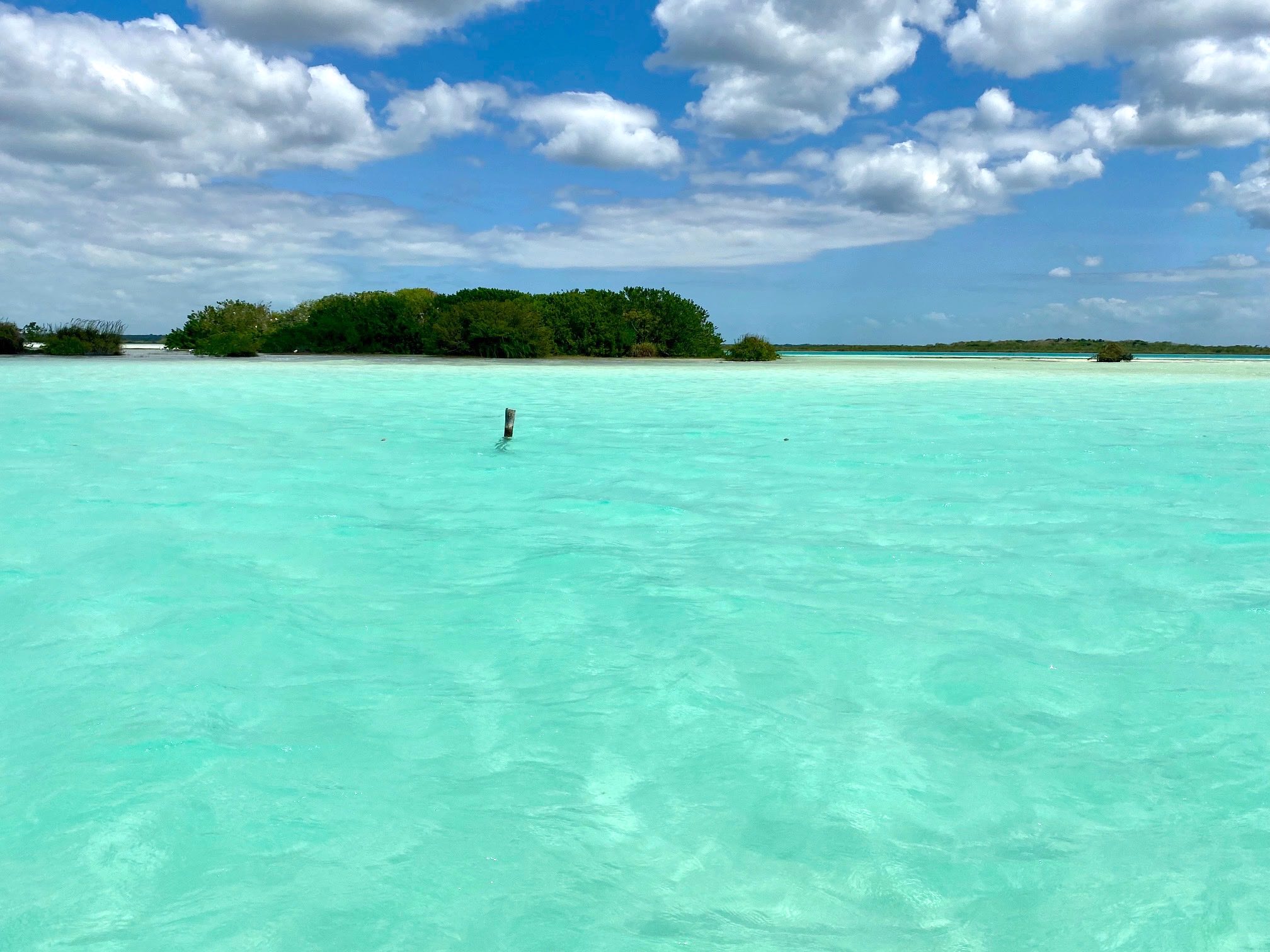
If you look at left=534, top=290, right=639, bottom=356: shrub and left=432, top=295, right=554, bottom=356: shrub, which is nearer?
left=432, top=295, right=554, bottom=356: shrub

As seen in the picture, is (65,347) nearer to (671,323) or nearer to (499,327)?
(499,327)

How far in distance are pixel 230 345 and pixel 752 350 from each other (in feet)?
74.0

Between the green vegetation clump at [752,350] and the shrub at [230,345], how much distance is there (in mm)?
21259

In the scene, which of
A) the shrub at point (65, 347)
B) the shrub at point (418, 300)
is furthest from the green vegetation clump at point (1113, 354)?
the shrub at point (65, 347)

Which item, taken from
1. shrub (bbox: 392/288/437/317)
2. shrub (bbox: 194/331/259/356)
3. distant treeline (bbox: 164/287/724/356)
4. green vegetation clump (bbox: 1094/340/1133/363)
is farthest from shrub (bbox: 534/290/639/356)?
green vegetation clump (bbox: 1094/340/1133/363)

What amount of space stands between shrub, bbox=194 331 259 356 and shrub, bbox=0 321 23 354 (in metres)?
6.62

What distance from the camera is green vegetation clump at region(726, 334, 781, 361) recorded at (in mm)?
42406

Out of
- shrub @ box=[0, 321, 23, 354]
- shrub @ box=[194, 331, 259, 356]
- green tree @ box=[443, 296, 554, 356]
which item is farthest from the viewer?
green tree @ box=[443, 296, 554, 356]

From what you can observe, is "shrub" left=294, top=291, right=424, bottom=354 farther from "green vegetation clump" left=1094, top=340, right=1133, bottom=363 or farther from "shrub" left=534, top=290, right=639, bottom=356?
"green vegetation clump" left=1094, top=340, right=1133, bottom=363

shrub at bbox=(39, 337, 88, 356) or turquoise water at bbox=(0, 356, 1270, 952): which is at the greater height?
shrub at bbox=(39, 337, 88, 356)

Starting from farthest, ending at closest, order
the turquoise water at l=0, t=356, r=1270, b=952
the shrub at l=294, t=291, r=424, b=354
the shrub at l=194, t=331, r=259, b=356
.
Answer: the shrub at l=294, t=291, r=424, b=354 → the shrub at l=194, t=331, r=259, b=356 → the turquoise water at l=0, t=356, r=1270, b=952

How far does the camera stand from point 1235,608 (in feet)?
20.1

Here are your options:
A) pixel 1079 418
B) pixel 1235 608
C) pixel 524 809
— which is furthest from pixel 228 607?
pixel 1079 418

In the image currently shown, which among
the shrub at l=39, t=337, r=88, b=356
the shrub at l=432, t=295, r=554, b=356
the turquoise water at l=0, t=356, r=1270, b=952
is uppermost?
the shrub at l=432, t=295, r=554, b=356
